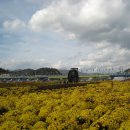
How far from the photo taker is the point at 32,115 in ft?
67.1

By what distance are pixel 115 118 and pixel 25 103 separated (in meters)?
8.95

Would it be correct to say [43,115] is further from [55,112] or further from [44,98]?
[44,98]

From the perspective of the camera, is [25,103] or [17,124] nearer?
[17,124]

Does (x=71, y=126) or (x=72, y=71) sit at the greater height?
(x=72, y=71)

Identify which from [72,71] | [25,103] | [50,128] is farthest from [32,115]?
[72,71]

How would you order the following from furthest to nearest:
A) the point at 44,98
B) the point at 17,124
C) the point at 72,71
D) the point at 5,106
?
the point at 72,71
the point at 44,98
the point at 5,106
the point at 17,124

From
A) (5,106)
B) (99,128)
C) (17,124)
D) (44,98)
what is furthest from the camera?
(44,98)

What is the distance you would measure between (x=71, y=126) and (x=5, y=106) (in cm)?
800

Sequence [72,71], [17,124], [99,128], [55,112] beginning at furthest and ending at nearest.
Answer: [72,71], [55,112], [17,124], [99,128]

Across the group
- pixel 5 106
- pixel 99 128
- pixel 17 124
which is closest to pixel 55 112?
pixel 17 124

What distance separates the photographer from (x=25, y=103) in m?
25.1

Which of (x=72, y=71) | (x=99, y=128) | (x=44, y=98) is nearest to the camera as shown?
(x=99, y=128)

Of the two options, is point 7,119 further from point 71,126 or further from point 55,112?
point 71,126

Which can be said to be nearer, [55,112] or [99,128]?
[99,128]
